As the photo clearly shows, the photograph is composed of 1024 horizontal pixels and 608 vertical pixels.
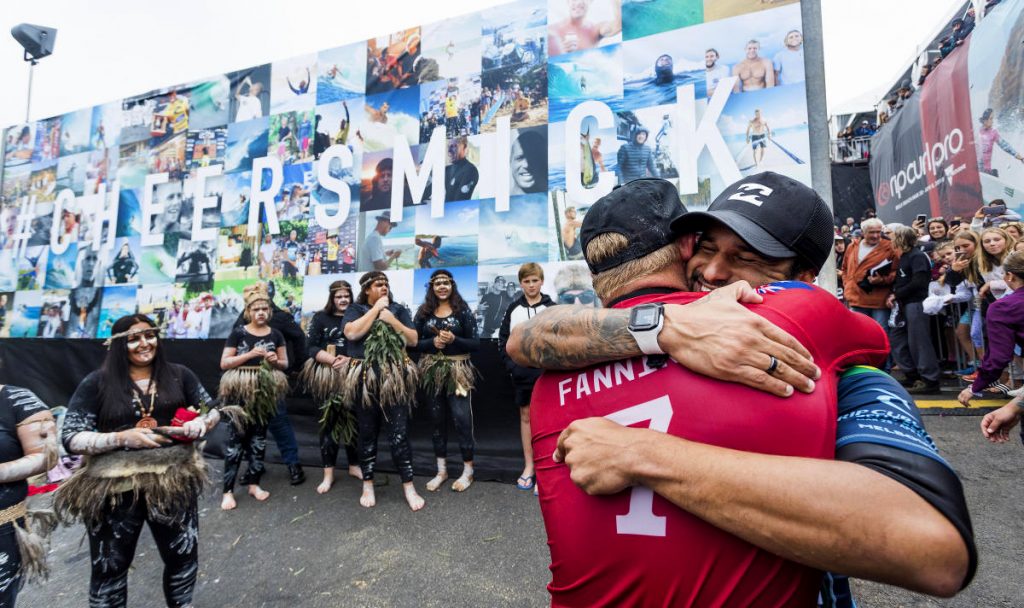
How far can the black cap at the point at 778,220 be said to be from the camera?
124cm

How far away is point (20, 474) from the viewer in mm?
2531

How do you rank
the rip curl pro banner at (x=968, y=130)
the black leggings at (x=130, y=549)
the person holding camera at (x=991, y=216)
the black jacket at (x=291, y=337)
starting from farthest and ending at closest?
the rip curl pro banner at (x=968, y=130) → the person holding camera at (x=991, y=216) → the black jacket at (x=291, y=337) → the black leggings at (x=130, y=549)

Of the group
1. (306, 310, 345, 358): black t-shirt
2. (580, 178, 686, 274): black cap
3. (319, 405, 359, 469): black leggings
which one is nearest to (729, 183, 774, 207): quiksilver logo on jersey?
(580, 178, 686, 274): black cap

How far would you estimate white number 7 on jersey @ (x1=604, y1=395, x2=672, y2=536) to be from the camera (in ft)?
3.30

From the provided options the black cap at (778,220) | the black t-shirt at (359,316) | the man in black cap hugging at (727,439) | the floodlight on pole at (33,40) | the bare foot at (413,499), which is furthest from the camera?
the floodlight on pole at (33,40)

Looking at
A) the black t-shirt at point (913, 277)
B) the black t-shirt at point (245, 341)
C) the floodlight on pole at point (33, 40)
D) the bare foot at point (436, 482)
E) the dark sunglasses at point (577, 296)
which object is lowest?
the bare foot at point (436, 482)

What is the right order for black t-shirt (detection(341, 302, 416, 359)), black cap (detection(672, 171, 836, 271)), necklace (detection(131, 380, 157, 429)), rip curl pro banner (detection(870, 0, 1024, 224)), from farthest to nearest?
rip curl pro banner (detection(870, 0, 1024, 224)) < black t-shirt (detection(341, 302, 416, 359)) < necklace (detection(131, 380, 157, 429)) < black cap (detection(672, 171, 836, 271))

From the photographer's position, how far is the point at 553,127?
564 cm

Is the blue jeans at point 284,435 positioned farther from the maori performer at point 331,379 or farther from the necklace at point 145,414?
the necklace at point 145,414

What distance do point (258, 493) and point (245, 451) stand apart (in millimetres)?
486

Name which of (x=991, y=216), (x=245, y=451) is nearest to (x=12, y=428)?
(x=245, y=451)

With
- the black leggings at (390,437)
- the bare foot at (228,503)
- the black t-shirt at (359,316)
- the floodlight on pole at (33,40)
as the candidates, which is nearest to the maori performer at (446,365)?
the black t-shirt at (359,316)

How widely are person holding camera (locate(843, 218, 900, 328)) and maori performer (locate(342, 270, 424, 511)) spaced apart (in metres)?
6.19

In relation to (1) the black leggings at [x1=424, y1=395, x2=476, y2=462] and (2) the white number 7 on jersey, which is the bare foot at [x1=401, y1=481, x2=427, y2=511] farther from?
(2) the white number 7 on jersey
